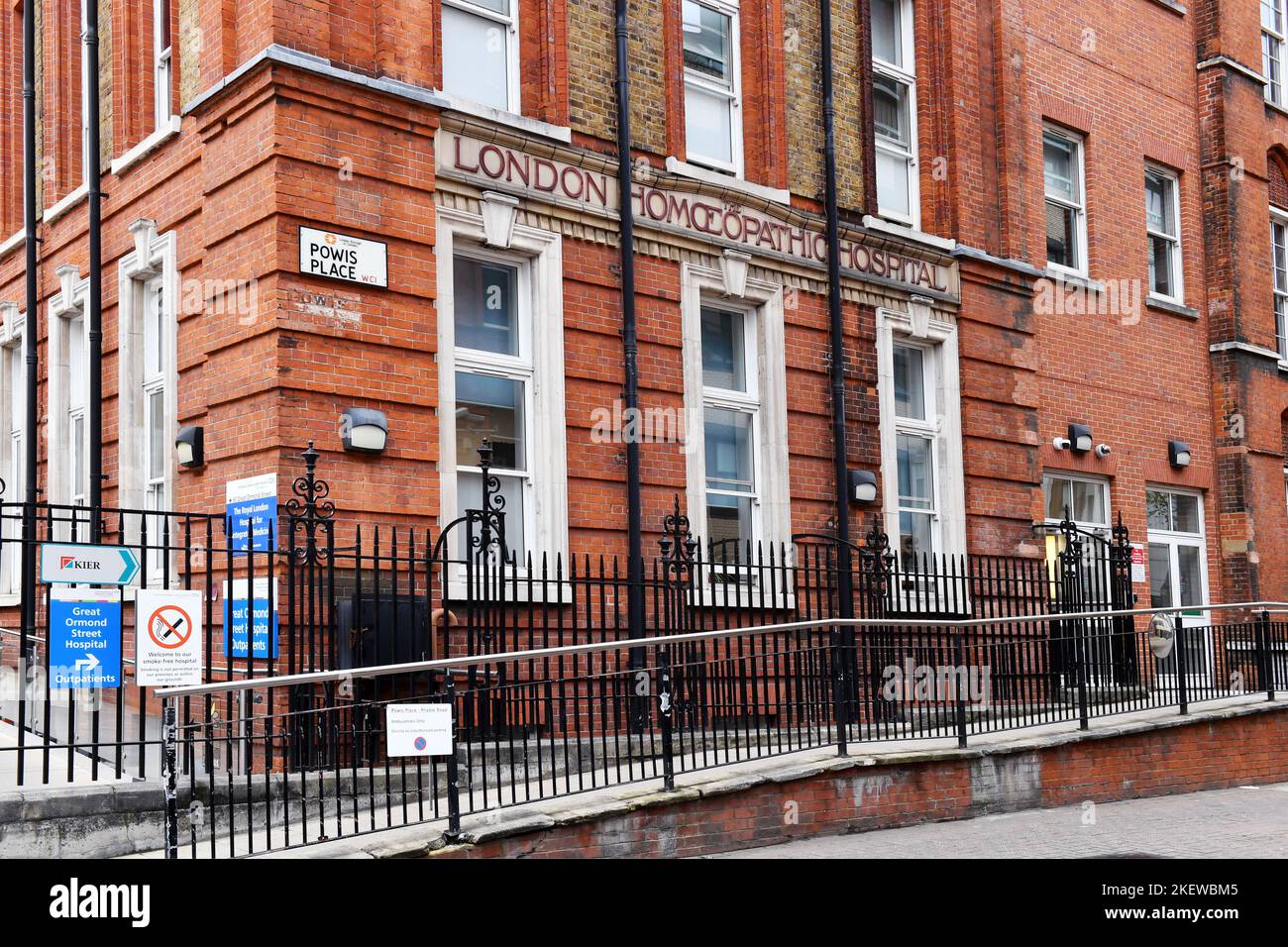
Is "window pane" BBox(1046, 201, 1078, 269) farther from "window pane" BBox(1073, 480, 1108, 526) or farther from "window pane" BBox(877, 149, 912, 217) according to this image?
"window pane" BBox(1073, 480, 1108, 526)

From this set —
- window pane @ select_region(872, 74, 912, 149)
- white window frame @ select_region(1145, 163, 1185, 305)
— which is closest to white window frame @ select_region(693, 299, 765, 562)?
window pane @ select_region(872, 74, 912, 149)

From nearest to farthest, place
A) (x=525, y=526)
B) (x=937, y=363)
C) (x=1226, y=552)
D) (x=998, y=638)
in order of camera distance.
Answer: (x=525, y=526), (x=998, y=638), (x=937, y=363), (x=1226, y=552)

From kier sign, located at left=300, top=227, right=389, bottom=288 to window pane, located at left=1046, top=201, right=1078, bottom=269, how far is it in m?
9.87

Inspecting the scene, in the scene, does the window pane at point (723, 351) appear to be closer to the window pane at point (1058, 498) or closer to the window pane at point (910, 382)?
the window pane at point (910, 382)

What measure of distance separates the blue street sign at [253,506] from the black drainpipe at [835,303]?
5.85 metres

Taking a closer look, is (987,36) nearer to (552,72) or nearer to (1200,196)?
(1200,196)

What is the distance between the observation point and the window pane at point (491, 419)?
1214cm

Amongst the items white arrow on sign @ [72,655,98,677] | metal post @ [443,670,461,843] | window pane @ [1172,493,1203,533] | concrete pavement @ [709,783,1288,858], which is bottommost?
concrete pavement @ [709,783,1288,858]

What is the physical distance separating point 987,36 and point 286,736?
12.8 metres

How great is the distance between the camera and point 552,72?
12875 mm

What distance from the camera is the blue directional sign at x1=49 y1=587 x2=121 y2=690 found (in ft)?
28.4

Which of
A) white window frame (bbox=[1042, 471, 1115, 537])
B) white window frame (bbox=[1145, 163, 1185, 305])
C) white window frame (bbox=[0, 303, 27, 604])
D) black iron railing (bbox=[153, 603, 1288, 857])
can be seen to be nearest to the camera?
black iron railing (bbox=[153, 603, 1288, 857])

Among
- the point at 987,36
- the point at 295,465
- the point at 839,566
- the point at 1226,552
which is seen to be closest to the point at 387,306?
the point at 295,465

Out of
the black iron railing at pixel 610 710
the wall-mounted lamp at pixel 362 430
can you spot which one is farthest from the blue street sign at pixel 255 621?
the wall-mounted lamp at pixel 362 430
